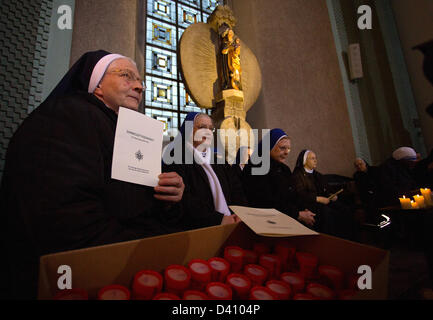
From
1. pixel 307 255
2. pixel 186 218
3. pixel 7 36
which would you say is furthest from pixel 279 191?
pixel 7 36

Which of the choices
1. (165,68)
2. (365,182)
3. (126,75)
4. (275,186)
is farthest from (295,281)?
(165,68)

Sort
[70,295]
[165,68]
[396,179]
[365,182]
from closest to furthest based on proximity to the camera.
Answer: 1. [70,295]
2. [396,179]
3. [365,182]
4. [165,68]

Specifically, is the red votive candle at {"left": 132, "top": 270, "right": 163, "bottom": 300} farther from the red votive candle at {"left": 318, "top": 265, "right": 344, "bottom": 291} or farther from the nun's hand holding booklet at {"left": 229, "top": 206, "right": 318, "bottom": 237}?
the red votive candle at {"left": 318, "top": 265, "right": 344, "bottom": 291}

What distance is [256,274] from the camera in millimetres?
564

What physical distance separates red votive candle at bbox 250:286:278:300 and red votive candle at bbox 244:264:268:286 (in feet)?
0.21

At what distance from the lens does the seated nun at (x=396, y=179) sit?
3.22 meters

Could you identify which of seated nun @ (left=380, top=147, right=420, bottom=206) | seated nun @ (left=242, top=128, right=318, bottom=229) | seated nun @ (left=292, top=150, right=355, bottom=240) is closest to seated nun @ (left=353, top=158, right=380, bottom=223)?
seated nun @ (left=380, top=147, right=420, bottom=206)

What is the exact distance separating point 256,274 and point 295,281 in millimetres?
100

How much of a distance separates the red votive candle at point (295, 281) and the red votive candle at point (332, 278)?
6 centimetres

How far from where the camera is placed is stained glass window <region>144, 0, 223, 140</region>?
4.37 m

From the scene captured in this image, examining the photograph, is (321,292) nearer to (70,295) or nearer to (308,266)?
(308,266)

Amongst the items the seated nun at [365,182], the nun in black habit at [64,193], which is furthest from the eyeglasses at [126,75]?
the seated nun at [365,182]

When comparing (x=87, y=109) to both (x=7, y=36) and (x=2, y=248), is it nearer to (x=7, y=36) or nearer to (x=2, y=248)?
(x=2, y=248)
